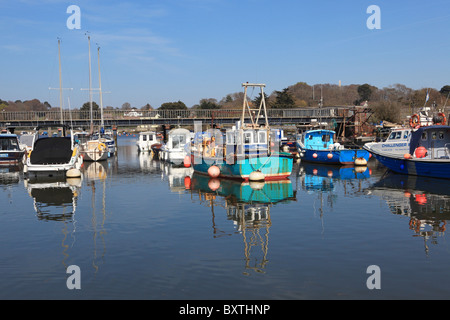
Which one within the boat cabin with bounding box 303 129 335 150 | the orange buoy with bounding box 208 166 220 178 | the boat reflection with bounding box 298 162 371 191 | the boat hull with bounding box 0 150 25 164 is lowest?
the boat reflection with bounding box 298 162 371 191

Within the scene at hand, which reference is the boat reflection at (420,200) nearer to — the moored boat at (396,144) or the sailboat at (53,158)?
the moored boat at (396,144)

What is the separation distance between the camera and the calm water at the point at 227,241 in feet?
37.6

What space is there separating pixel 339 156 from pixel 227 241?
28.4 m

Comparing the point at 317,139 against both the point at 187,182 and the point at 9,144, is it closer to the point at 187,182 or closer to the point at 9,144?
the point at 187,182

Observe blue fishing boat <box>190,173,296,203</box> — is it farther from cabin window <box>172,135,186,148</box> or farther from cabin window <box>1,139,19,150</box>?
cabin window <box>1,139,19,150</box>

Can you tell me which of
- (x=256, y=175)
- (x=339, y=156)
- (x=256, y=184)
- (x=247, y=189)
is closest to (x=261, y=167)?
(x=256, y=175)

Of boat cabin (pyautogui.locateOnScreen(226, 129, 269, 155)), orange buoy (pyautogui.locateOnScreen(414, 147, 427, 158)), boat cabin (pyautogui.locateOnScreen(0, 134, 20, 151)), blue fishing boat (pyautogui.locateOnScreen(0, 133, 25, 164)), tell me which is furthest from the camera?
boat cabin (pyautogui.locateOnScreen(0, 134, 20, 151))

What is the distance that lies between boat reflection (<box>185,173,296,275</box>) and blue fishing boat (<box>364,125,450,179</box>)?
941 cm

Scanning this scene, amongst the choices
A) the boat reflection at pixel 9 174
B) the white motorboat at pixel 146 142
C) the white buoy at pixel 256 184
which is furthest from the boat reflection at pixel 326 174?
the white motorboat at pixel 146 142

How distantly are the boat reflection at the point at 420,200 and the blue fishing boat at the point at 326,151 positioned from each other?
7.03m

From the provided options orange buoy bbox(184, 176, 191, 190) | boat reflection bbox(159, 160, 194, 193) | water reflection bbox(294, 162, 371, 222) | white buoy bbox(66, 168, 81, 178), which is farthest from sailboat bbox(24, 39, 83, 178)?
water reflection bbox(294, 162, 371, 222)

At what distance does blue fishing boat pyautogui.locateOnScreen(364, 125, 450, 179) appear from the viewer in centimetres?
3138

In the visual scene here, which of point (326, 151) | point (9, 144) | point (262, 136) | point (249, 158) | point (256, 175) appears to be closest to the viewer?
point (256, 175)

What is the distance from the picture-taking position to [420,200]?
2367 cm
